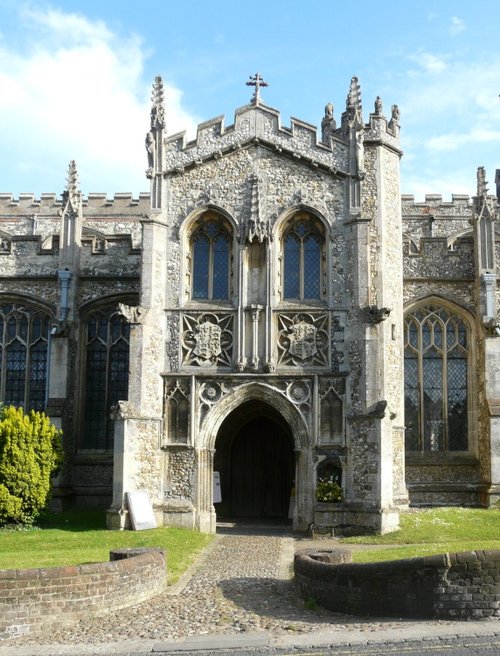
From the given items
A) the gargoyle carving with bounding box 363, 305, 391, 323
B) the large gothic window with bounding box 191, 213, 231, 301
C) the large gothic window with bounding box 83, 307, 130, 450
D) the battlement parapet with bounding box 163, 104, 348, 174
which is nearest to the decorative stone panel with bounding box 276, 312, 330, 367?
the gargoyle carving with bounding box 363, 305, 391, 323

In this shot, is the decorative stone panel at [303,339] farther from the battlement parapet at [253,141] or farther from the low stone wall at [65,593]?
the low stone wall at [65,593]

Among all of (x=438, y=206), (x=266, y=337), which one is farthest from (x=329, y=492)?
(x=438, y=206)

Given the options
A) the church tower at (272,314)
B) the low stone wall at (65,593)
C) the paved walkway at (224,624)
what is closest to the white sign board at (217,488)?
the church tower at (272,314)

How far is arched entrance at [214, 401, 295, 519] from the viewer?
24438 millimetres

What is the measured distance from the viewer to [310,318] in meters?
21.3

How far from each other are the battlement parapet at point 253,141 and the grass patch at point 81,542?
9376 mm

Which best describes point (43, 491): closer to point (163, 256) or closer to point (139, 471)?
point (139, 471)

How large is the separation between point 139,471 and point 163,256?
5.55 metres

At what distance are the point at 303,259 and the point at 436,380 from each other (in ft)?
19.0

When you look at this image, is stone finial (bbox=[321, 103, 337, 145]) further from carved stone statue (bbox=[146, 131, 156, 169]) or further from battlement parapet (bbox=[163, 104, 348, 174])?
carved stone statue (bbox=[146, 131, 156, 169])

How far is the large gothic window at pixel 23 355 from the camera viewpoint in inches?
976

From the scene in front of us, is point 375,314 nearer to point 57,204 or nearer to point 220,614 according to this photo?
point 220,614

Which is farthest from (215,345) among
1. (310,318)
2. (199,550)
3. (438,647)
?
(438,647)

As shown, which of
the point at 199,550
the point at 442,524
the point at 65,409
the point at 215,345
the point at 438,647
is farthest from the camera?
the point at 65,409
